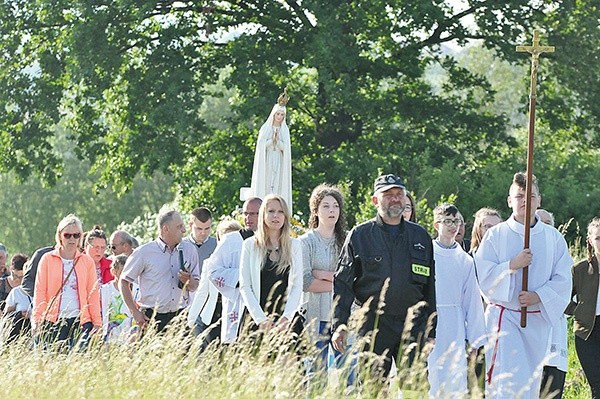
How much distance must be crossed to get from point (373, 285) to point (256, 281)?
3.76 feet

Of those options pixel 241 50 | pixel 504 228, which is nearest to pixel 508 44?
pixel 241 50

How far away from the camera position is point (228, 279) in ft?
34.2

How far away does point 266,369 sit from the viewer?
22.9 ft

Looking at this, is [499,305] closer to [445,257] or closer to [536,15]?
[445,257]

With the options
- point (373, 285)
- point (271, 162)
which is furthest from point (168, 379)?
point (271, 162)

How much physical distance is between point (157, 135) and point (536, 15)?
8470 mm

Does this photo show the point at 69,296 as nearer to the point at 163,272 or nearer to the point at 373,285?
the point at 163,272

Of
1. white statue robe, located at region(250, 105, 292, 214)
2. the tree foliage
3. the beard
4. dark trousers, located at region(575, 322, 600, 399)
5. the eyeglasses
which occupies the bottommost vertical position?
dark trousers, located at region(575, 322, 600, 399)

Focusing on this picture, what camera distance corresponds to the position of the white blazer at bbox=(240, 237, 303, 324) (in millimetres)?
9727

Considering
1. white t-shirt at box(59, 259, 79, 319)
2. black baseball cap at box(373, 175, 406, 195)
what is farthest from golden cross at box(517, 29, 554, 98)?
white t-shirt at box(59, 259, 79, 319)

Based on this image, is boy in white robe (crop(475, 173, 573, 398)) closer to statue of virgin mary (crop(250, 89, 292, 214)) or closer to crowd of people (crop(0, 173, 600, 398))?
crowd of people (crop(0, 173, 600, 398))

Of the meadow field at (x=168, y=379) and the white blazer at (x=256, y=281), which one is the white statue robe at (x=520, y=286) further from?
the meadow field at (x=168, y=379)

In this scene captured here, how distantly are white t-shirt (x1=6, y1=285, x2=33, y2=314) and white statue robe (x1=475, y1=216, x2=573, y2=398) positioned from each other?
4.72 metres

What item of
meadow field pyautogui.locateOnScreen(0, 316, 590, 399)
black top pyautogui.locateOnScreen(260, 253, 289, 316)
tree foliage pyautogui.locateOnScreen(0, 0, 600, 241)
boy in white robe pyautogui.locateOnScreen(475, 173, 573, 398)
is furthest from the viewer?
tree foliage pyautogui.locateOnScreen(0, 0, 600, 241)
